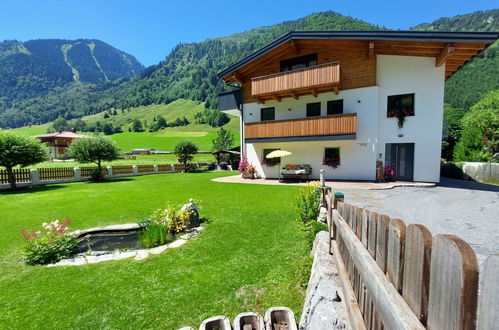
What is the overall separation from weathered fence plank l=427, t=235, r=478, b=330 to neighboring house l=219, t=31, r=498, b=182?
14.5m

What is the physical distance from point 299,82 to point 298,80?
0.17m

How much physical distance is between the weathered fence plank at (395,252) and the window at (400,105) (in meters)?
15.3

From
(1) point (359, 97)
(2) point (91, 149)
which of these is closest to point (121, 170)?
(2) point (91, 149)

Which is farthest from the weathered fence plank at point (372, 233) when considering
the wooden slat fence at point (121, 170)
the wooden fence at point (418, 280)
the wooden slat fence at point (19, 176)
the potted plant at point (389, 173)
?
the wooden slat fence at point (121, 170)

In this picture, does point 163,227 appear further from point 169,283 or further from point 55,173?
point 55,173

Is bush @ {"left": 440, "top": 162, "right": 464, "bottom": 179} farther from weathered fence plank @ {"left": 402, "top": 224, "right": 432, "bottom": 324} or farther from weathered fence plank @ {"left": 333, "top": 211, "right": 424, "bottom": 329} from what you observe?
weathered fence plank @ {"left": 402, "top": 224, "right": 432, "bottom": 324}

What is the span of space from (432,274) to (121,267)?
5.13m

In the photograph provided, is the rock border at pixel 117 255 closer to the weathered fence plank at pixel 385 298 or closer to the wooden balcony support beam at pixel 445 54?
the weathered fence plank at pixel 385 298

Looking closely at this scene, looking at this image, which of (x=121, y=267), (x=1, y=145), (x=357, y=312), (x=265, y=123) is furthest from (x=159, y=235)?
(x=1, y=145)

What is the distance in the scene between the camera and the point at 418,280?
1.12 m

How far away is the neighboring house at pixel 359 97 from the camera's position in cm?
1320

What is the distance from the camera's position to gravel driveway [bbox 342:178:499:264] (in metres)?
5.22

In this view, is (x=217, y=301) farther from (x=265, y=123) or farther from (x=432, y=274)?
(x=265, y=123)

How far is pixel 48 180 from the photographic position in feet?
59.0
